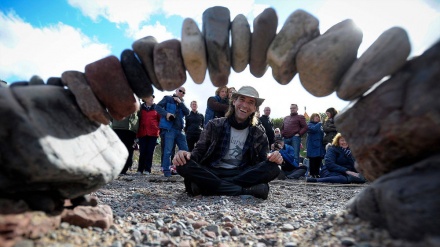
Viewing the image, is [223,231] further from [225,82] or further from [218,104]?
[218,104]

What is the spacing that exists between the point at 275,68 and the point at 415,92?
3.25 feet

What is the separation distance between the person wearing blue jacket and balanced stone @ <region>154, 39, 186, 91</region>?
5.99 metres

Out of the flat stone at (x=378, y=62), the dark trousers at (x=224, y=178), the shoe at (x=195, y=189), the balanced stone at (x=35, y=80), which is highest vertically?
the flat stone at (x=378, y=62)

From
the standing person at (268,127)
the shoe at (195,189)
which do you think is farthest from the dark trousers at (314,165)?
the shoe at (195,189)

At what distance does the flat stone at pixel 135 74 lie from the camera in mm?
2355

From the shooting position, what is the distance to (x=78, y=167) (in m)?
1.83

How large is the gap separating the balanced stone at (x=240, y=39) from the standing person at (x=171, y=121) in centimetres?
510

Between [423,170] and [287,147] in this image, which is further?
[287,147]

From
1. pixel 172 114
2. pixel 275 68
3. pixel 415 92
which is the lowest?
pixel 415 92

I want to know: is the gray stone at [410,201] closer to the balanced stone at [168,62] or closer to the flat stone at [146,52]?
the balanced stone at [168,62]

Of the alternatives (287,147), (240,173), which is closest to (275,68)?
(240,173)

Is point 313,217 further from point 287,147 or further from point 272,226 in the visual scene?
point 287,147

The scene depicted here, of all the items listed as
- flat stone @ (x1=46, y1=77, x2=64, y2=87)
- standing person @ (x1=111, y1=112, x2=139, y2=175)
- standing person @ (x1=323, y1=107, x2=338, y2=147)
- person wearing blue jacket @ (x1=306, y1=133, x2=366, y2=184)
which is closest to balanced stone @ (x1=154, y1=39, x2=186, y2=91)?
flat stone @ (x1=46, y1=77, x2=64, y2=87)

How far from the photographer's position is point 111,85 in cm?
227
